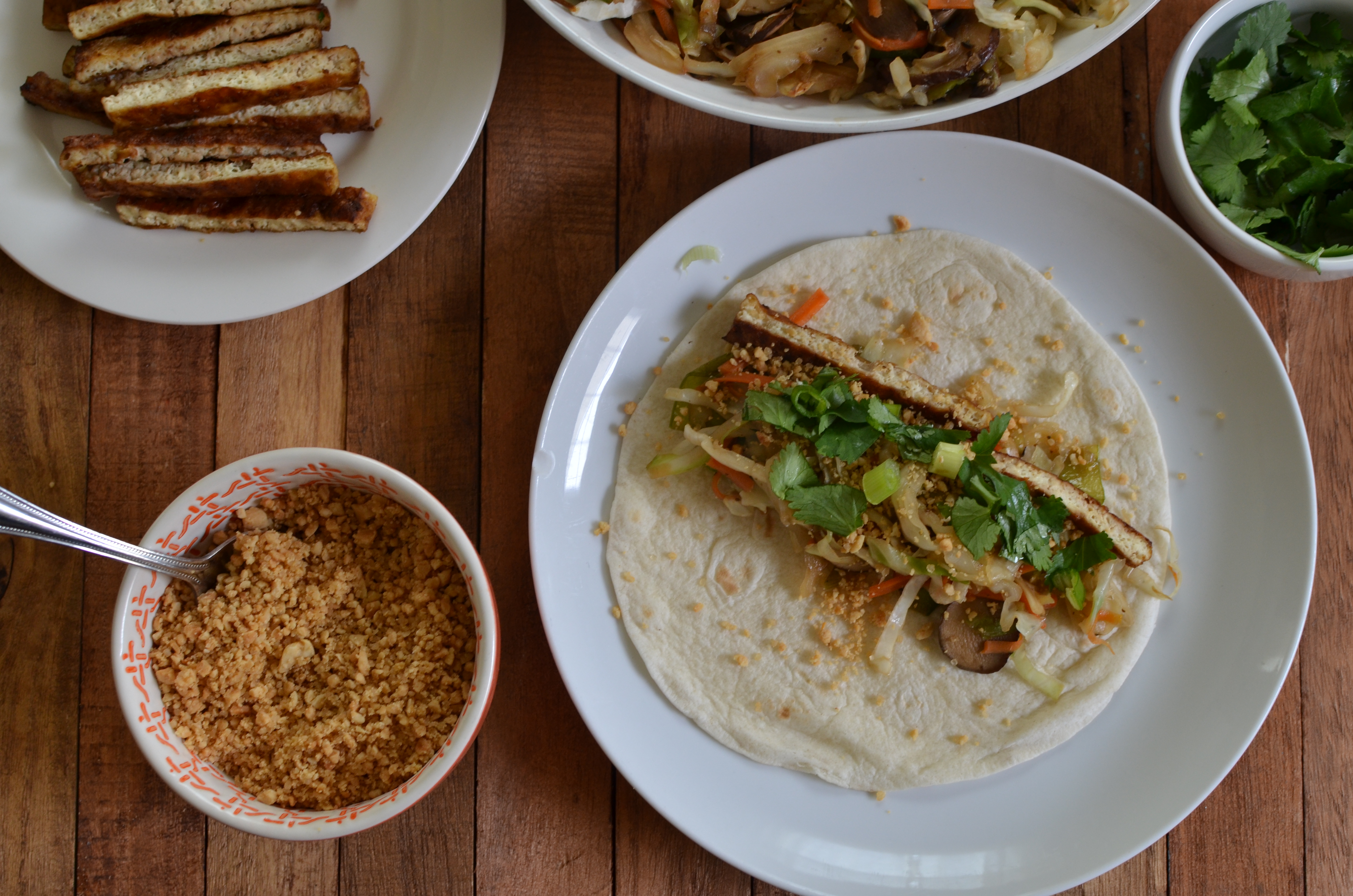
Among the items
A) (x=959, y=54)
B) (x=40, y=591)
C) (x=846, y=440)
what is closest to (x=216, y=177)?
(x=40, y=591)

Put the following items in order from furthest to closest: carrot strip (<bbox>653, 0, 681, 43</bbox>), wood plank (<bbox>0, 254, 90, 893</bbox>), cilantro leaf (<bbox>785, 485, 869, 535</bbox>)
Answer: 1. wood plank (<bbox>0, 254, 90, 893</bbox>)
2. cilantro leaf (<bbox>785, 485, 869, 535</bbox>)
3. carrot strip (<bbox>653, 0, 681, 43</bbox>)

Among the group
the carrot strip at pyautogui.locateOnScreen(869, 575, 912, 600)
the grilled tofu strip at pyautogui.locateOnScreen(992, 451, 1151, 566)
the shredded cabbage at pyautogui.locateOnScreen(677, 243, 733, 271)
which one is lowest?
the carrot strip at pyautogui.locateOnScreen(869, 575, 912, 600)

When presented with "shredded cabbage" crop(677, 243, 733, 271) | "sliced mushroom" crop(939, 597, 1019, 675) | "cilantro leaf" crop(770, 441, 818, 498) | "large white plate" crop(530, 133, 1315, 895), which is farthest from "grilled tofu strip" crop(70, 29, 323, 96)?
"sliced mushroom" crop(939, 597, 1019, 675)

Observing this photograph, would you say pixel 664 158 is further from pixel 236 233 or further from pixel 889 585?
pixel 889 585

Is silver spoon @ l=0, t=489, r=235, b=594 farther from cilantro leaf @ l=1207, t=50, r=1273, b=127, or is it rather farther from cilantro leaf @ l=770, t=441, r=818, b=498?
cilantro leaf @ l=1207, t=50, r=1273, b=127

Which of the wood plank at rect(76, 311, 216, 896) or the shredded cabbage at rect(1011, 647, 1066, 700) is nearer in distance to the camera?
the shredded cabbage at rect(1011, 647, 1066, 700)

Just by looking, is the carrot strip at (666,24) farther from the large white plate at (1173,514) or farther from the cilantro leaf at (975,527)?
the cilantro leaf at (975,527)
